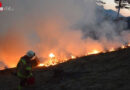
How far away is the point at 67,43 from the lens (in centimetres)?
1803

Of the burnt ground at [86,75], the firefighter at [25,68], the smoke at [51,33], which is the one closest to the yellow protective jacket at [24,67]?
the firefighter at [25,68]

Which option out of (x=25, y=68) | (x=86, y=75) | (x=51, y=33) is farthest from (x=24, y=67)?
(x=51, y=33)

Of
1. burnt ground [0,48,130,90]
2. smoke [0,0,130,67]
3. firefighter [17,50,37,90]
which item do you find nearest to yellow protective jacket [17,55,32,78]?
firefighter [17,50,37,90]

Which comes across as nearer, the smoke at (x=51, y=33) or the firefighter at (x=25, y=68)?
the firefighter at (x=25, y=68)

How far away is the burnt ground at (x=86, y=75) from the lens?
7.89 metres

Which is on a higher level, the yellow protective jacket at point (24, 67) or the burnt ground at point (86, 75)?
the yellow protective jacket at point (24, 67)

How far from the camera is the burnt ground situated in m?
7.89

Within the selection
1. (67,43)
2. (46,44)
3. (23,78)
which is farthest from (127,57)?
(46,44)

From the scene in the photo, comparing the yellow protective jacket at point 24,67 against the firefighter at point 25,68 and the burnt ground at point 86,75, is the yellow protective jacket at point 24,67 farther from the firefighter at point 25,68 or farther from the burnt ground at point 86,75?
the burnt ground at point 86,75

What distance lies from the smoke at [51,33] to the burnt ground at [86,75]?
158 inches

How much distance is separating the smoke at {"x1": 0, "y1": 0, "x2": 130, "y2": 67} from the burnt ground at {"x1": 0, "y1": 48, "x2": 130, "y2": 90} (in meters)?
4.02

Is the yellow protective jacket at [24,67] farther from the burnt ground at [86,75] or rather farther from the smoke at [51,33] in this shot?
the smoke at [51,33]

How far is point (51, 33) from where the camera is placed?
2130cm

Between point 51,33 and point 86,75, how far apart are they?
1218 cm
